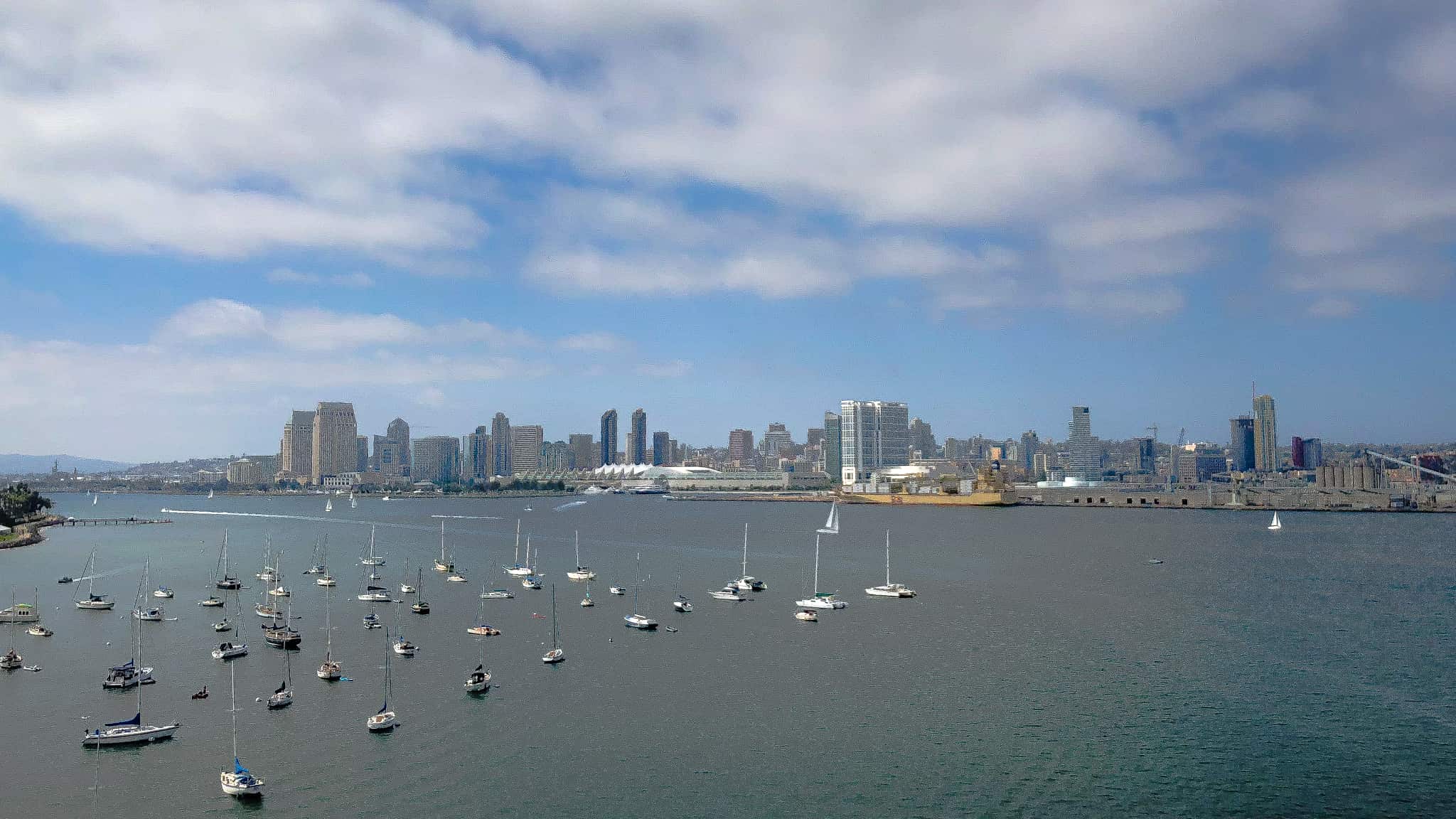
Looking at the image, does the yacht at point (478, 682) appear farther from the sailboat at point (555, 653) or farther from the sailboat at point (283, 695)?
the sailboat at point (283, 695)

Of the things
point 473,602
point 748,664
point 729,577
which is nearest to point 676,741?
point 748,664

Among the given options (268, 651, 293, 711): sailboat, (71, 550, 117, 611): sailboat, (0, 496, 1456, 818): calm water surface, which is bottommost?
(0, 496, 1456, 818): calm water surface

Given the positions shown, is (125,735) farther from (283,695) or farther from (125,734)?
(283,695)

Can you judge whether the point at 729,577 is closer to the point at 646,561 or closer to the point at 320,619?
the point at 646,561

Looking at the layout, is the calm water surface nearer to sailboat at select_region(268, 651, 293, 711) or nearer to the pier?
sailboat at select_region(268, 651, 293, 711)

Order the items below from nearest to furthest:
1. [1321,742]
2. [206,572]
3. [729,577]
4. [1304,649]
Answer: [1321,742], [1304,649], [729,577], [206,572]

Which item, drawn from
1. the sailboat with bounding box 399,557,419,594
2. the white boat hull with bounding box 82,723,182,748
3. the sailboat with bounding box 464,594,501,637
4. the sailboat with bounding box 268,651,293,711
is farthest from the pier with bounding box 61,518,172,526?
the white boat hull with bounding box 82,723,182,748
